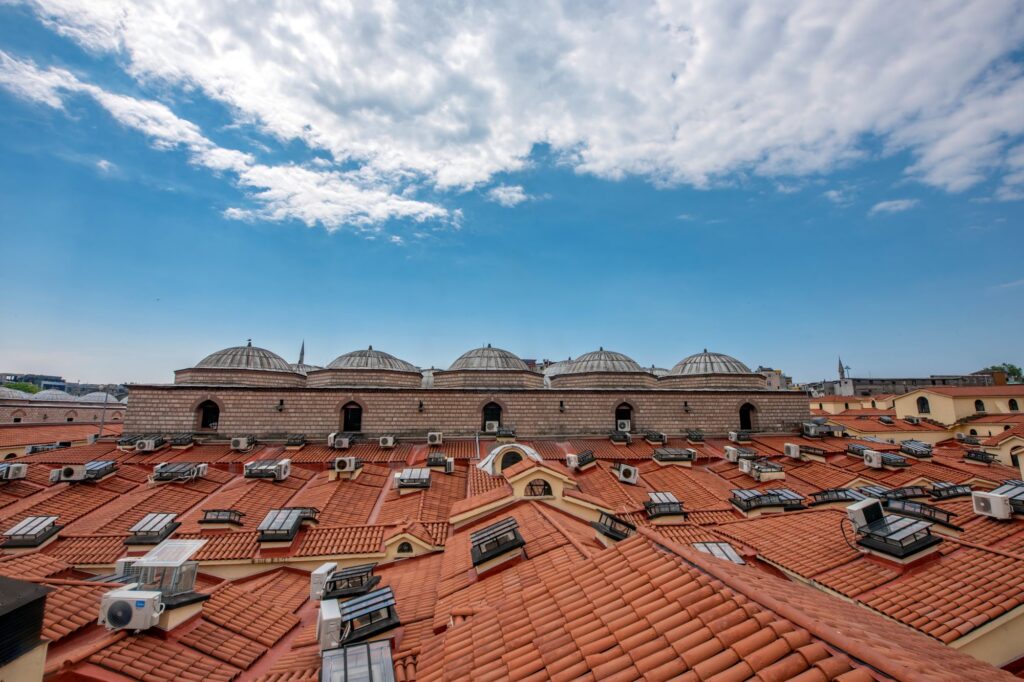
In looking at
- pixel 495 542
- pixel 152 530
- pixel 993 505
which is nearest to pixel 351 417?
pixel 152 530

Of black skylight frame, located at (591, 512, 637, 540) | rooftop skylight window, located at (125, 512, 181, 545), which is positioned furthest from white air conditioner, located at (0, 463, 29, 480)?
black skylight frame, located at (591, 512, 637, 540)

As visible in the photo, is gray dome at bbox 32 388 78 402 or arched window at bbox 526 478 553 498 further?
gray dome at bbox 32 388 78 402

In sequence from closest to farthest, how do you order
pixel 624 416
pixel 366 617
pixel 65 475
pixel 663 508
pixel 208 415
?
pixel 366 617 → pixel 663 508 → pixel 65 475 → pixel 208 415 → pixel 624 416

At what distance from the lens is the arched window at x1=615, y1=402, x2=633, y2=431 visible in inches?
984

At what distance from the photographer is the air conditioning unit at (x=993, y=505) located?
830 cm

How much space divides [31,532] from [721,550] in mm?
15761

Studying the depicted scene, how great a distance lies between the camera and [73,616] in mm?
5711

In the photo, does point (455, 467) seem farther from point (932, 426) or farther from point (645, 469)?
point (932, 426)

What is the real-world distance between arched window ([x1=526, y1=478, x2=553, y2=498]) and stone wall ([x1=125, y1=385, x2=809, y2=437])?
500 inches

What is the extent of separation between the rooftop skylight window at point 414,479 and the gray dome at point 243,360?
1347cm

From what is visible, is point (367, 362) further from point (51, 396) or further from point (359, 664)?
point (51, 396)

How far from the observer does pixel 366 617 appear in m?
6.21

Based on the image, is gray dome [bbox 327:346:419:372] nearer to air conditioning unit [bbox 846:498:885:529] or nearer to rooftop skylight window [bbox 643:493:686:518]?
rooftop skylight window [bbox 643:493:686:518]

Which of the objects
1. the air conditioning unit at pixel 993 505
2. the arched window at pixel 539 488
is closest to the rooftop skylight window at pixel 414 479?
the arched window at pixel 539 488
